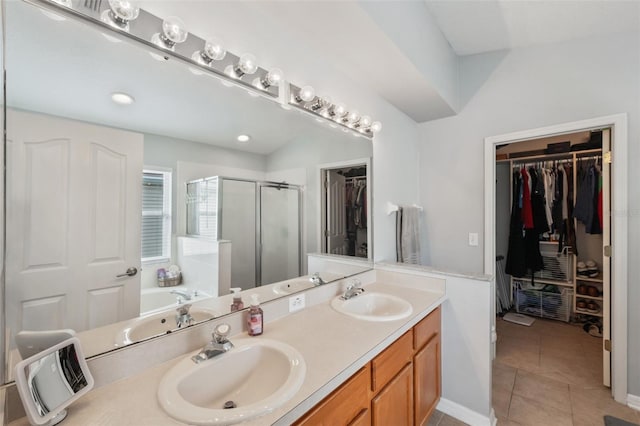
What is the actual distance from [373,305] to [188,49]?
1756mm

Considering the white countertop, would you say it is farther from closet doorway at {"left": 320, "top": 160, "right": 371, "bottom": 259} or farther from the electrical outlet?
closet doorway at {"left": 320, "top": 160, "right": 371, "bottom": 259}

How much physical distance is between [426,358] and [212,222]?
1.49m

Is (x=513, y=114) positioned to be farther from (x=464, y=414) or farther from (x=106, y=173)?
(x=106, y=173)

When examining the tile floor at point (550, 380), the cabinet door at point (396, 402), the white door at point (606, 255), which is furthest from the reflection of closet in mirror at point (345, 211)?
the white door at point (606, 255)

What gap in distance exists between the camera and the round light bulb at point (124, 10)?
37.0 inches

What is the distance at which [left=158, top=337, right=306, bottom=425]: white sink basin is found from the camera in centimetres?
75

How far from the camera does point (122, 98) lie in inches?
39.3

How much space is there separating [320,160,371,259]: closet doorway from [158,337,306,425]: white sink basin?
0.84 m

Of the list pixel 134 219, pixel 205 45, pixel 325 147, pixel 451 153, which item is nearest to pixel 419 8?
pixel 325 147

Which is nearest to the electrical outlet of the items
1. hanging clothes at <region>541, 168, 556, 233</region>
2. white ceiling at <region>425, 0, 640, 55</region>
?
white ceiling at <region>425, 0, 640, 55</region>

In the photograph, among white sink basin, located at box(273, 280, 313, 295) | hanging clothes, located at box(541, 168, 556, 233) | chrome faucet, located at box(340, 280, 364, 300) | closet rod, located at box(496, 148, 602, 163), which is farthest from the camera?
hanging clothes, located at box(541, 168, 556, 233)

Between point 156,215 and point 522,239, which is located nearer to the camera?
point 156,215

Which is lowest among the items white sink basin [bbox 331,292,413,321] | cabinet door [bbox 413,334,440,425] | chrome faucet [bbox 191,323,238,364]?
cabinet door [bbox 413,334,440,425]

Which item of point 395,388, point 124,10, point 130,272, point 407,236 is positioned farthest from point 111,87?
point 407,236
